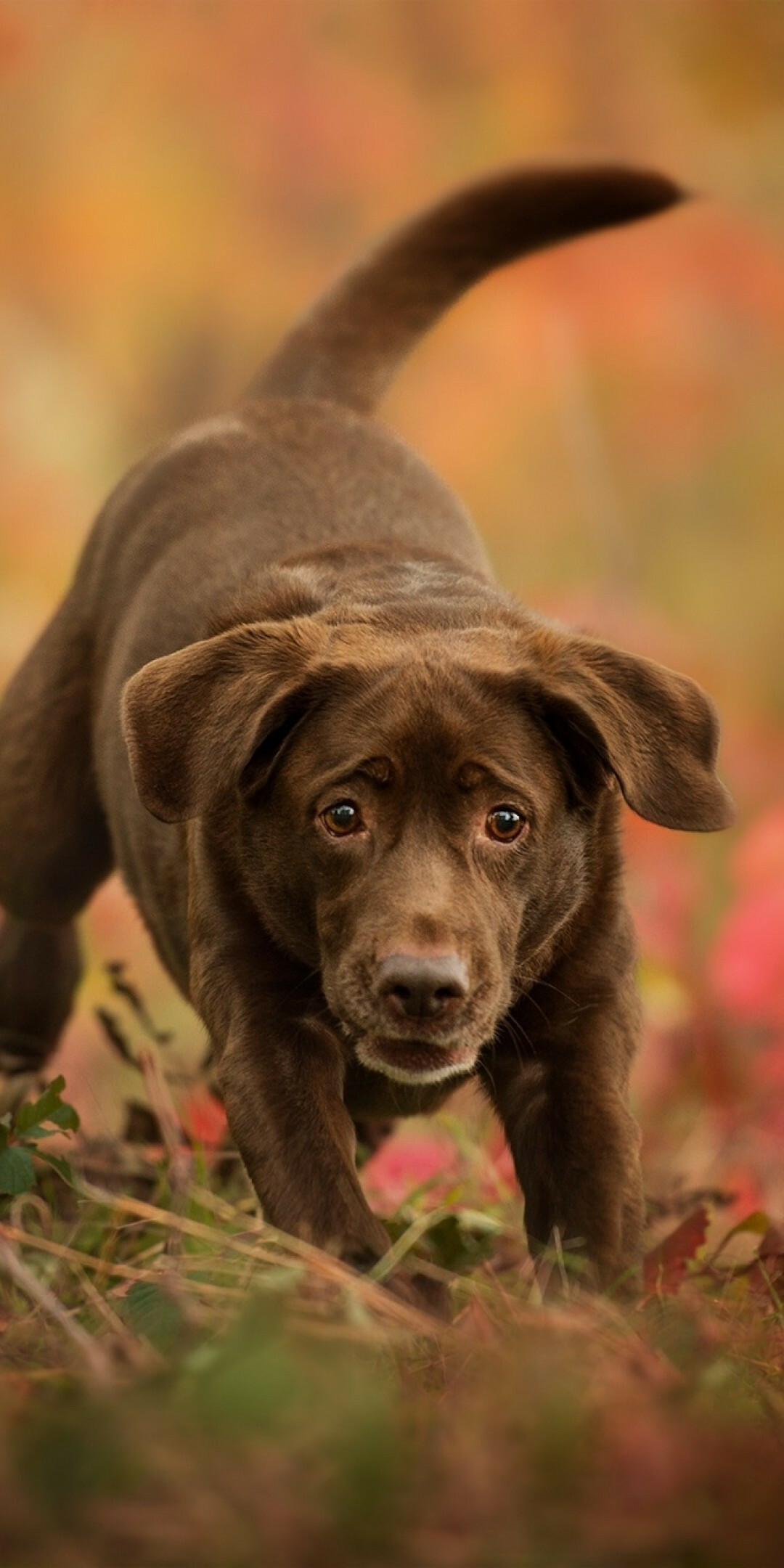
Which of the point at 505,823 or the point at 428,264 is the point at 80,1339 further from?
the point at 428,264

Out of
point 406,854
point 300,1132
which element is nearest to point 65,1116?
point 300,1132

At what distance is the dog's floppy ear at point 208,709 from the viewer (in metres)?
3.72

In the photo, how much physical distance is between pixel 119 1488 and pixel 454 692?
1877 mm

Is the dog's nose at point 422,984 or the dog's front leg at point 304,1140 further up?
the dog's nose at point 422,984

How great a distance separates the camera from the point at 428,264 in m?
5.74

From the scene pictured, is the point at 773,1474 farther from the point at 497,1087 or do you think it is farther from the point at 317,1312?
the point at 497,1087

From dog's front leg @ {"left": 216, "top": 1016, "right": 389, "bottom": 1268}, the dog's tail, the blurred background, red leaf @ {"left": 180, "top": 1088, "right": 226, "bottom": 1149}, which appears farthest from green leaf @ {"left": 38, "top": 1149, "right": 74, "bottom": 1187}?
the blurred background

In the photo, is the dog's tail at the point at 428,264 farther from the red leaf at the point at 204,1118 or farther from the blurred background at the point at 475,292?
the blurred background at the point at 475,292

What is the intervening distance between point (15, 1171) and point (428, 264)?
2.97 m

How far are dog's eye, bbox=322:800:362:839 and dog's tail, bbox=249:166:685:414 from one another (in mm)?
2117

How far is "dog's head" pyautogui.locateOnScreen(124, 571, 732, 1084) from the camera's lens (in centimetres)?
356

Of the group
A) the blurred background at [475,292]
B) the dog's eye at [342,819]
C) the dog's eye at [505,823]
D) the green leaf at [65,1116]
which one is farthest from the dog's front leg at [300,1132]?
the blurred background at [475,292]

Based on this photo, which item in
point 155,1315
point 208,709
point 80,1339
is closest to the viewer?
point 80,1339

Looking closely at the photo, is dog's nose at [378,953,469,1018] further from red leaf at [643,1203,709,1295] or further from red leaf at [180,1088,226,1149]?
red leaf at [180,1088,226,1149]
